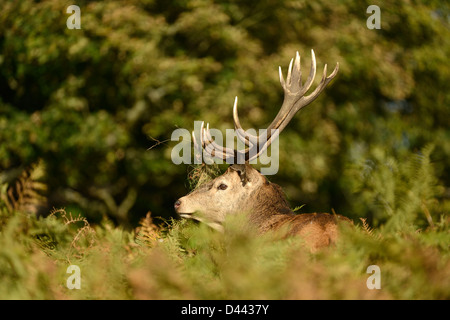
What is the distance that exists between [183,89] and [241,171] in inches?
219

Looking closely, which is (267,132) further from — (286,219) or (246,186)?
(286,219)

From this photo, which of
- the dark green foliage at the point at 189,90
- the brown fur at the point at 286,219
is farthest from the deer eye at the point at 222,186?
the dark green foliage at the point at 189,90

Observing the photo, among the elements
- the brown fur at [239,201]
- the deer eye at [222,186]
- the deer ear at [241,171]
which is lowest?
the brown fur at [239,201]

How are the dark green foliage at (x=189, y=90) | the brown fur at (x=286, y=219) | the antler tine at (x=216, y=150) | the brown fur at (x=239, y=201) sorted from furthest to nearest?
the dark green foliage at (x=189, y=90) < the antler tine at (x=216, y=150) < the brown fur at (x=239, y=201) < the brown fur at (x=286, y=219)

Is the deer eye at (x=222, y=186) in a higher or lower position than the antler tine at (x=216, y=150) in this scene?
lower

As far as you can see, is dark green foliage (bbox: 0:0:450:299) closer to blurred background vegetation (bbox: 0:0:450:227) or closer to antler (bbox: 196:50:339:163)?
blurred background vegetation (bbox: 0:0:450:227)

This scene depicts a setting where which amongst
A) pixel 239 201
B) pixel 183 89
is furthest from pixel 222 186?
pixel 183 89

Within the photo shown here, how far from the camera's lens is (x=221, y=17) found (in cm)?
Answer: 1062

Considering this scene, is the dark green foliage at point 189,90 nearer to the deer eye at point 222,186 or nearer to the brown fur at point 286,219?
the brown fur at point 286,219

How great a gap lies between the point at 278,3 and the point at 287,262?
9.78 metres

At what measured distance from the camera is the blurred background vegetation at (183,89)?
1028cm

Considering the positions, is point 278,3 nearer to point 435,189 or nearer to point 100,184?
point 100,184

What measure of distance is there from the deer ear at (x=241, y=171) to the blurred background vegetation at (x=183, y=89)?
186 inches


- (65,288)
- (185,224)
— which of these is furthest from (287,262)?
(185,224)
